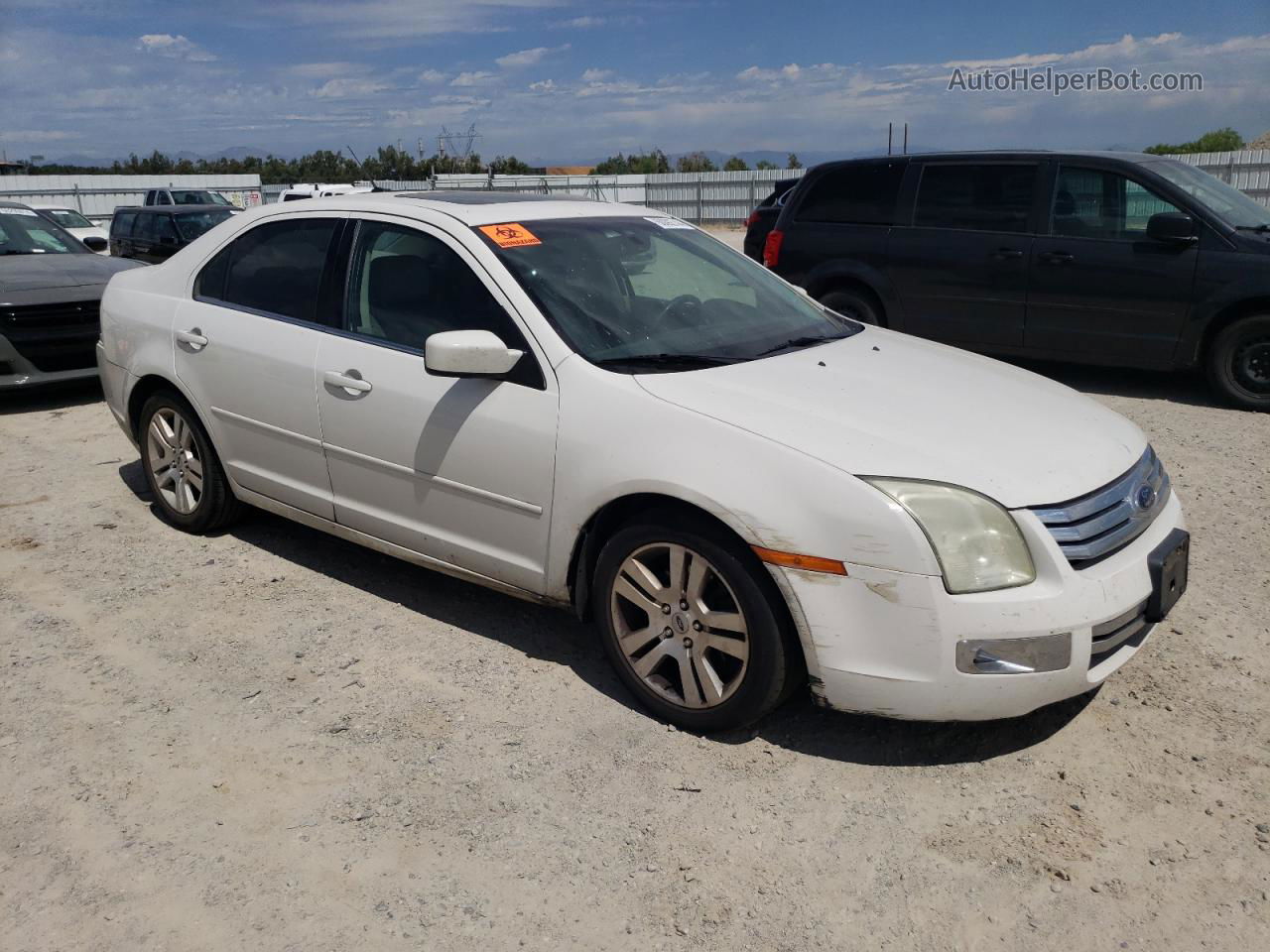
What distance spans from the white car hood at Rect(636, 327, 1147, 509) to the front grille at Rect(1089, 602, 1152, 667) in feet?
1.29

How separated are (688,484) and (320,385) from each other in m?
1.83

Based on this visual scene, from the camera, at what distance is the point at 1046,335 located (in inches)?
325

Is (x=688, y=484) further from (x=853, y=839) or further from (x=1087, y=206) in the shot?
(x=1087, y=206)

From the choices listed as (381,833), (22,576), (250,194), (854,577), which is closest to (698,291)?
(854,577)

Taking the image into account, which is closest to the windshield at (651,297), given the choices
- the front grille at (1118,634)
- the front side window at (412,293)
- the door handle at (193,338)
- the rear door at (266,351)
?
the front side window at (412,293)

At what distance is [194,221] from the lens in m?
17.4

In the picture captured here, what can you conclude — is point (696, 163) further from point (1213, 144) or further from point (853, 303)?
point (853, 303)

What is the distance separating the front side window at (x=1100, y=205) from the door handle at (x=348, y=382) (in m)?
6.04

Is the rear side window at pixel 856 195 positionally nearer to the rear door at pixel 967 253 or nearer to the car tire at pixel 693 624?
the rear door at pixel 967 253

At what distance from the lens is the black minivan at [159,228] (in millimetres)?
17000

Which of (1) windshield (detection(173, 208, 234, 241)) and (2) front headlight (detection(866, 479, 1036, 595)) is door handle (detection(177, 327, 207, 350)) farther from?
(1) windshield (detection(173, 208, 234, 241))

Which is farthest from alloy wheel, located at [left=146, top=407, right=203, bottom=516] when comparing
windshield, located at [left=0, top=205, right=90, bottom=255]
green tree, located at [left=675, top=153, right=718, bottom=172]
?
green tree, located at [left=675, top=153, right=718, bottom=172]

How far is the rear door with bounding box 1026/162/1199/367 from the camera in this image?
7.73 metres

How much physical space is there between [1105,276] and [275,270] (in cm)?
602
